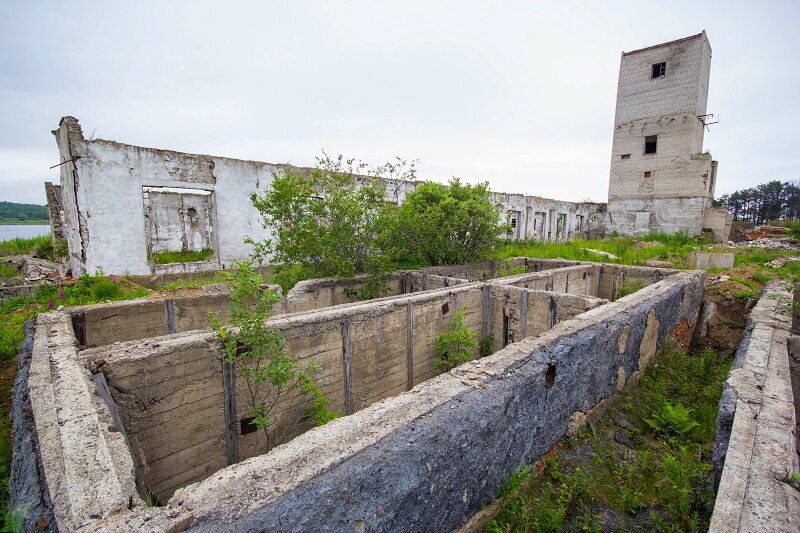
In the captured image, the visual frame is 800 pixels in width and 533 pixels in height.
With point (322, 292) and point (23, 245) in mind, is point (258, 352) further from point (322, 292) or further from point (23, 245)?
point (23, 245)

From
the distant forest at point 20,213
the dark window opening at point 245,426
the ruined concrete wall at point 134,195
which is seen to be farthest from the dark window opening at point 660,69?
the distant forest at point 20,213

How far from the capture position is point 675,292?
6.07m

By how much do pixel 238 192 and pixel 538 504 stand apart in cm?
1047

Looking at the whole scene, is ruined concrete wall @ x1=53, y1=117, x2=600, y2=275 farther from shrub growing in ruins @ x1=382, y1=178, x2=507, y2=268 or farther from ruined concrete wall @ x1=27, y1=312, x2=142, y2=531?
ruined concrete wall @ x1=27, y1=312, x2=142, y2=531

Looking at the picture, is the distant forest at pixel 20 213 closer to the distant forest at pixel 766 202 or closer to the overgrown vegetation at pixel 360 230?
the overgrown vegetation at pixel 360 230

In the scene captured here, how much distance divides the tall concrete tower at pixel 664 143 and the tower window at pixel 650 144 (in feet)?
0.14

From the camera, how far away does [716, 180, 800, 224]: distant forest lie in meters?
46.0

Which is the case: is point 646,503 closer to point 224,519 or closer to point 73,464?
point 224,519

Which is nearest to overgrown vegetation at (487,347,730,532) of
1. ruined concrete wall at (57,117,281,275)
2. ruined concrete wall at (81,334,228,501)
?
ruined concrete wall at (81,334,228,501)

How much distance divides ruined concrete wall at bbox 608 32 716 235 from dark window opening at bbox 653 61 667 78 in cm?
12

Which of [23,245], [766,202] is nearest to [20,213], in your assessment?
[23,245]

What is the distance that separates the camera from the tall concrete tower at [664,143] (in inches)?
707

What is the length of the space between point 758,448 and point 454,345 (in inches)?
142

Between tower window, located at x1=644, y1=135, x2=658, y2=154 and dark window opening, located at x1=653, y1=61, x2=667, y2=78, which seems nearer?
dark window opening, located at x1=653, y1=61, x2=667, y2=78
